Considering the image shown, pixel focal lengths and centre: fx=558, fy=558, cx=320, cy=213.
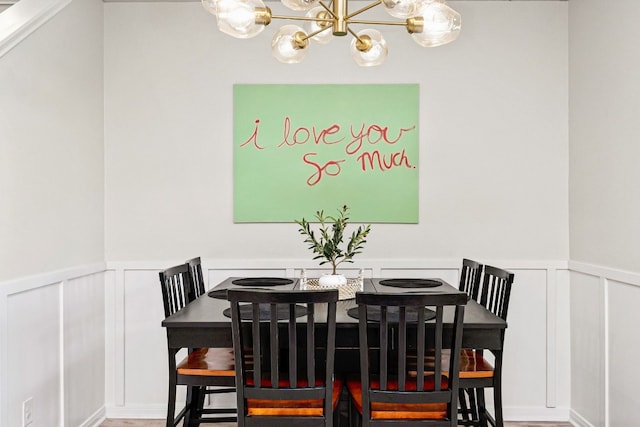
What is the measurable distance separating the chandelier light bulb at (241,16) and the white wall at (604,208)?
5.90 feet

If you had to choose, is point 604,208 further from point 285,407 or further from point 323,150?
point 285,407

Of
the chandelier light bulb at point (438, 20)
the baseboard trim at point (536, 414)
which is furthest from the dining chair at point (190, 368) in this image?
the baseboard trim at point (536, 414)

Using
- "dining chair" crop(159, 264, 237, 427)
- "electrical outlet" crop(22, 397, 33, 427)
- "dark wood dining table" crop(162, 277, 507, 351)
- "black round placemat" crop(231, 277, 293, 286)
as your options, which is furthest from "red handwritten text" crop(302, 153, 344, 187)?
"electrical outlet" crop(22, 397, 33, 427)

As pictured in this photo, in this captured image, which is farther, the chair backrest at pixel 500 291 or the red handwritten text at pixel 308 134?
the red handwritten text at pixel 308 134

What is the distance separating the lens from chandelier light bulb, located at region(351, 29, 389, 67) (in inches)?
99.2

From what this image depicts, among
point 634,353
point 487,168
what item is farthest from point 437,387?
point 487,168

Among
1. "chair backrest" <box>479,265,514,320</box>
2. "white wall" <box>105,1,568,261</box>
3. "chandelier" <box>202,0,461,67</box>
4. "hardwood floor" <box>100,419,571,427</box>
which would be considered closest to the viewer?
"chandelier" <box>202,0,461,67</box>

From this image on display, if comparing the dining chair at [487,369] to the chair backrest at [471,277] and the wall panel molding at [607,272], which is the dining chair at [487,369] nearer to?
the chair backrest at [471,277]

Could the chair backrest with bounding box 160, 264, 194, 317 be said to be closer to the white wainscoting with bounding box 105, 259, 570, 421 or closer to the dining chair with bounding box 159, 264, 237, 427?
the dining chair with bounding box 159, 264, 237, 427

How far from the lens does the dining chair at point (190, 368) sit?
2420mm

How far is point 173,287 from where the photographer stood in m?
2.64

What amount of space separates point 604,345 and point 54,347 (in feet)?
9.32

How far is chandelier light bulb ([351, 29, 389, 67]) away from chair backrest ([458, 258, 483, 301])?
1199mm

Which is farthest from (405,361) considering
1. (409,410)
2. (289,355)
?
(289,355)
